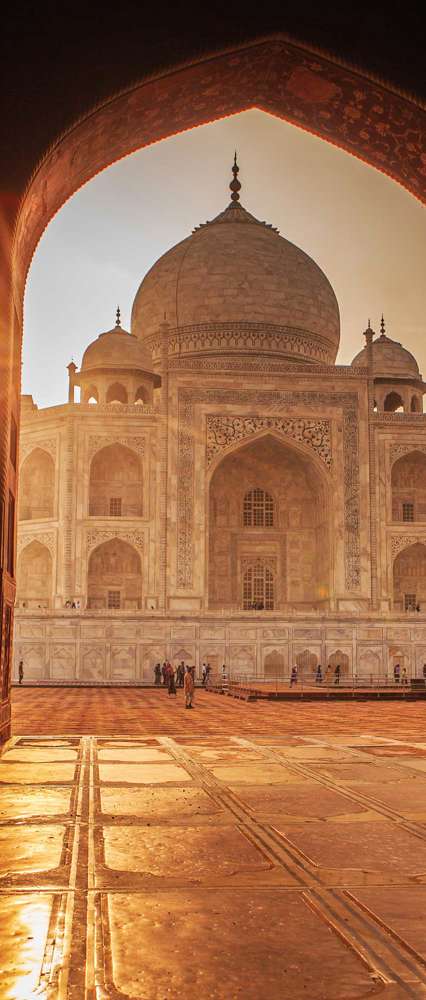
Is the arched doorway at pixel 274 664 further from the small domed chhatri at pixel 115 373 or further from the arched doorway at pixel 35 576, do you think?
the small domed chhatri at pixel 115 373

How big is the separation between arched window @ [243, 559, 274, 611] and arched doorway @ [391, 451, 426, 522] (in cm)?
404

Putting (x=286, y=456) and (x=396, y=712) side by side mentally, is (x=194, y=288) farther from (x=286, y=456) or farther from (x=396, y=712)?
→ (x=396, y=712)

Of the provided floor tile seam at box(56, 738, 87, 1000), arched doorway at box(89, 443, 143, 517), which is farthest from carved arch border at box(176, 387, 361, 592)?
floor tile seam at box(56, 738, 87, 1000)

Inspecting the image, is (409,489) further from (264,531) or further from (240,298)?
(240,298)

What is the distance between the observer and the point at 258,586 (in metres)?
29.5

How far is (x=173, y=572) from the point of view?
2652cm

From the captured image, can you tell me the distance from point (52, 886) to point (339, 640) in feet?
67.9

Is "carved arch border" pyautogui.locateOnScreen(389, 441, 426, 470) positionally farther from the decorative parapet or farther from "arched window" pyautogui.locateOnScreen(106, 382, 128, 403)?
"arched window" pyautogui.locateOnScreen(106, 382, 128, 403)

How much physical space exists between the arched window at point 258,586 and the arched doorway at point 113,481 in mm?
4138

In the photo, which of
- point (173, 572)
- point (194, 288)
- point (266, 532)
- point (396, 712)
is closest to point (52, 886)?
point (396, 712)

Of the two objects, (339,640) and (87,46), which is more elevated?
(87,46)

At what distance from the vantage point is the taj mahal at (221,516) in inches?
938

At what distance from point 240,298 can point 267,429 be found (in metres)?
6.38

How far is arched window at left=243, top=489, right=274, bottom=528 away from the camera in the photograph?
98.2 feet
